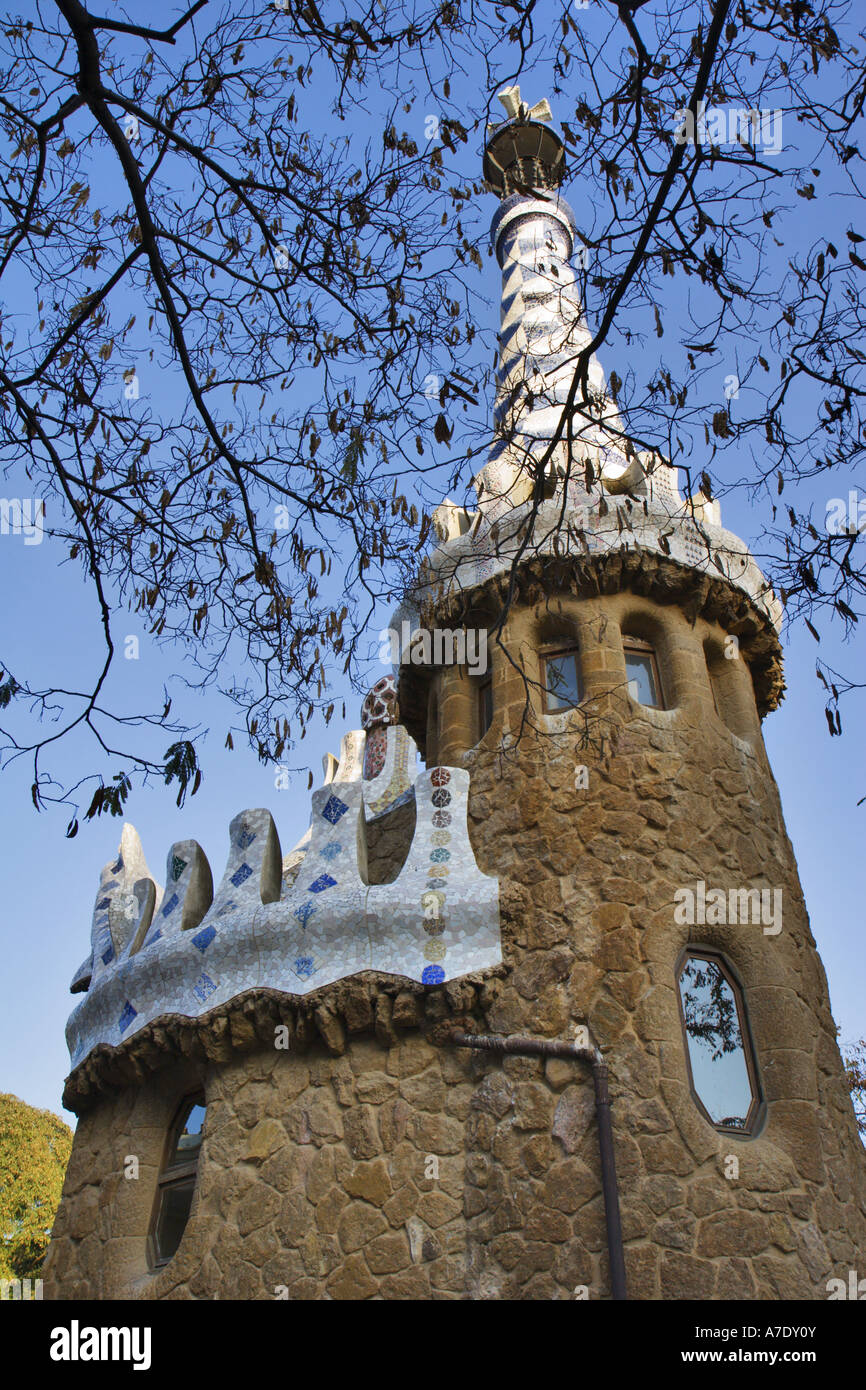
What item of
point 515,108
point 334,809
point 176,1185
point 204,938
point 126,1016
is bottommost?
point 176,1185

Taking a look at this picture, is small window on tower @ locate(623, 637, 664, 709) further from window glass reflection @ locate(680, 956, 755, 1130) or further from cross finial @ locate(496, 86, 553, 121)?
cross finial @ locate(496, 86, 553, 121)

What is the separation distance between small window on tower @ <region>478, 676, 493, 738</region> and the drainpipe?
2.46 m

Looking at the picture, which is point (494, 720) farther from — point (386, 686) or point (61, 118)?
point (61, 118)

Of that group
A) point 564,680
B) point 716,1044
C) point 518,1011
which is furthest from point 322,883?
point 716,1044

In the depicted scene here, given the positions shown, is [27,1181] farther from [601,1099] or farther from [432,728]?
[601,1099]

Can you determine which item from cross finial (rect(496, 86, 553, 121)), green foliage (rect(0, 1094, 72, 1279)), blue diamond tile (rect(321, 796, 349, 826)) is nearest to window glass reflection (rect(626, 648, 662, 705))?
blue diamond tile (rect(321, 796, 349, 826))

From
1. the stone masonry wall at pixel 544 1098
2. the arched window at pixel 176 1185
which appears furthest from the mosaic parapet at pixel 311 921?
the arched window at pixel 176 1185

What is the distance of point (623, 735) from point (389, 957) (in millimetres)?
2027

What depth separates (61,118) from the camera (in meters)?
4.09

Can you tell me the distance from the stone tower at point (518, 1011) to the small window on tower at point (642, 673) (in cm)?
2

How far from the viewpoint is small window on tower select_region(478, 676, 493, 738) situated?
786 centimetres

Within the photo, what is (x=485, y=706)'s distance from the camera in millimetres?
8000

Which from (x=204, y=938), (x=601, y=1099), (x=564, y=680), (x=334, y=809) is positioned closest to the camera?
(x=601, y=1099)

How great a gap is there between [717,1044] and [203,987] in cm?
312
